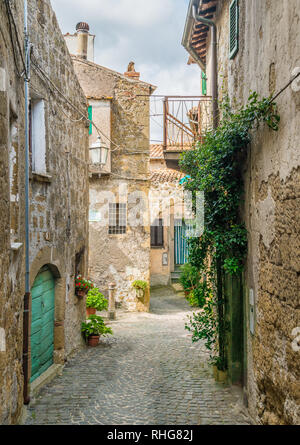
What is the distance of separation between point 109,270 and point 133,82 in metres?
6.82

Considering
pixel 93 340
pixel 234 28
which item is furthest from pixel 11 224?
pixel 93 340

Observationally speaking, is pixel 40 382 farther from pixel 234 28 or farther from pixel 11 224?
pixel 234 28

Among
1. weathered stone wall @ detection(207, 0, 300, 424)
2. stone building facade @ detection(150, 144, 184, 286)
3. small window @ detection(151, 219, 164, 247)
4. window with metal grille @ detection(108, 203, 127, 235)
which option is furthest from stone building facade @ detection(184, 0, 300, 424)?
small window @ detection(151, 219, 164, 247)

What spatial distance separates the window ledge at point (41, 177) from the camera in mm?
6141

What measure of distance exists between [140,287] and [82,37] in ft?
29.9

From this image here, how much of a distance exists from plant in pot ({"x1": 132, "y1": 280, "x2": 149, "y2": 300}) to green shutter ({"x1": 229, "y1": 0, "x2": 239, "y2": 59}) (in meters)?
9.76

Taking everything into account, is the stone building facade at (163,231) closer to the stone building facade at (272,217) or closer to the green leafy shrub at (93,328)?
the green leafy shrub at (93,328)

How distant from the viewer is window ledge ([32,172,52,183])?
6.14 meters

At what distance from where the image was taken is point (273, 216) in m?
4.13

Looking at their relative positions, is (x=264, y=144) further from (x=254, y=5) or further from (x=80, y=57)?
(x=80, y=57)

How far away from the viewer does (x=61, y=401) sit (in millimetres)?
5832
